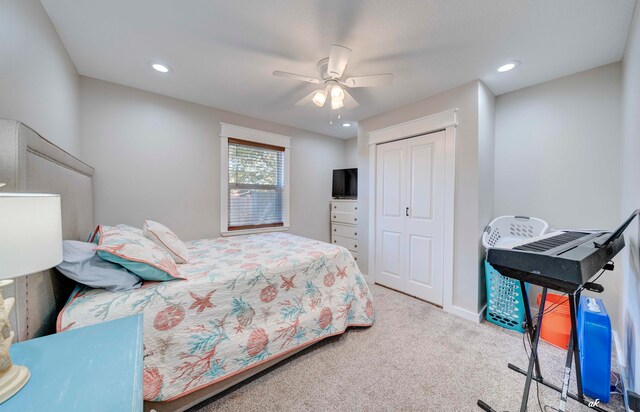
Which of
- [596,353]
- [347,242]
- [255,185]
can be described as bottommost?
[596,353]

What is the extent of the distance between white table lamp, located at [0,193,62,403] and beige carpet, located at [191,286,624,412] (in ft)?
3.64

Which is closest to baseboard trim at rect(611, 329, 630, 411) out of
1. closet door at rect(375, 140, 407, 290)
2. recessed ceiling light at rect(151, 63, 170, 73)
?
closet door at rect(375, 140, 407, 290)

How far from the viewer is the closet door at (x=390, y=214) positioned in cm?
301

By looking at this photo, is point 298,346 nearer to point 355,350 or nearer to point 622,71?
point 355,350

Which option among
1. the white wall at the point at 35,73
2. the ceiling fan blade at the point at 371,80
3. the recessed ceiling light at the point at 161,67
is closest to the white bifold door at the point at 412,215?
the ceiling fan blade at the point at 371,80

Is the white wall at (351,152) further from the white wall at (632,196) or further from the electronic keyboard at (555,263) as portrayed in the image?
the electronic keyboard at (555,263)

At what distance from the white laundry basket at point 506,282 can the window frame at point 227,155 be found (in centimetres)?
268

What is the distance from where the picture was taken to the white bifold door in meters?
2.66

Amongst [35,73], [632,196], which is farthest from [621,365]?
[35,73]

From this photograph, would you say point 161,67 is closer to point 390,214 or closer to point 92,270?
point 92,270

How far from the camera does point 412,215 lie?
2.89 metres

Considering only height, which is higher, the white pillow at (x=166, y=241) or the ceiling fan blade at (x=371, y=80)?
the ceiling fan blade at (x=371, y=80)

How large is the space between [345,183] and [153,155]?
2.77 m

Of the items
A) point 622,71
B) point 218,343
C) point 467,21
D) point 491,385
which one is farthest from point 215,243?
point 622,71
